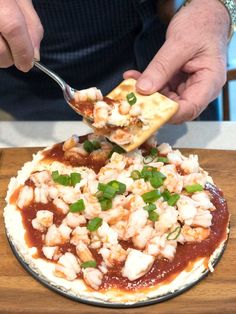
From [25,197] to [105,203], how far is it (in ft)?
1.04

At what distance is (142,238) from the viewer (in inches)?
70.6

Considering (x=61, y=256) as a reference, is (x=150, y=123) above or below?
above

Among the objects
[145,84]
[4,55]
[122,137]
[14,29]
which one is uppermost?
[14,29]

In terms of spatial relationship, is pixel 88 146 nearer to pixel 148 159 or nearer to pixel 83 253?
pixel 148 159

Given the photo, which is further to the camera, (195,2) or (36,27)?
(195,2)

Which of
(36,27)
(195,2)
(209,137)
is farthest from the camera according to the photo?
(209,137)

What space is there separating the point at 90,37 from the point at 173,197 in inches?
38.9

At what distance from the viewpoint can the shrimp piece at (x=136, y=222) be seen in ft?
5.93

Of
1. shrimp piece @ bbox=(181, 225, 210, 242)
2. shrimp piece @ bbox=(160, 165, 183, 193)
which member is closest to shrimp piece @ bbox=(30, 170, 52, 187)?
shrimp piece @ bbox=(160, 165, 183, 193)

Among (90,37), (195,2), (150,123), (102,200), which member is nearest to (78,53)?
(90,37)

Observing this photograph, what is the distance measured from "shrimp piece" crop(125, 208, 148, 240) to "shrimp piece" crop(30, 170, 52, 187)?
0.40 metres

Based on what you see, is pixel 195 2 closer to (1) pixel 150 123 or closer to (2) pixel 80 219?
(1) pixel 150 123

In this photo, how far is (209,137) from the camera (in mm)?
2473

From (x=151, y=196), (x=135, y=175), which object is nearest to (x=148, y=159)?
(x=135, y=175)
